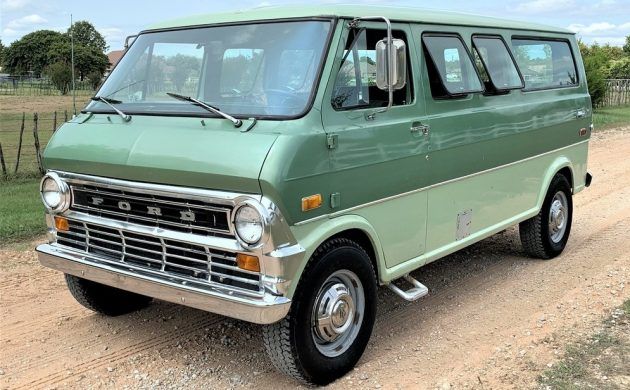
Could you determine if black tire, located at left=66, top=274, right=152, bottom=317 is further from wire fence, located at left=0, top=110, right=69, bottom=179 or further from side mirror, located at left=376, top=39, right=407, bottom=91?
wire fence, located at left=0, top=110, right=69, bottom=179

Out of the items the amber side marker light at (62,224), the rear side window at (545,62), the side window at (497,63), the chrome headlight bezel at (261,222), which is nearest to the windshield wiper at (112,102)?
the amber side marker light at (62,224)

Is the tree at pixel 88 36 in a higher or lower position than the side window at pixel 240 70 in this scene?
higher

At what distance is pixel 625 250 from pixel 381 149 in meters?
3.95

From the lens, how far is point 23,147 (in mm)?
14695

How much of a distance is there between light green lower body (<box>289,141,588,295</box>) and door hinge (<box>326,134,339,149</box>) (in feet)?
1.35

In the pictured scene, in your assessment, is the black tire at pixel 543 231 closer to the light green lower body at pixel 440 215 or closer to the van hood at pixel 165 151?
the light green lower body at pixel 440 215

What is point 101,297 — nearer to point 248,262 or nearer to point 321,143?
point 248,262

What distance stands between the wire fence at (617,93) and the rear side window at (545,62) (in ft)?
74.0

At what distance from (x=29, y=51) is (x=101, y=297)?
8004 cm

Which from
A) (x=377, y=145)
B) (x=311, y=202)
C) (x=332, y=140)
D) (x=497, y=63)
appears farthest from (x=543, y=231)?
(x=311, y=202)

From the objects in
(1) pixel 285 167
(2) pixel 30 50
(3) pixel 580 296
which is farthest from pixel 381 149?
(2) pixel 30 50

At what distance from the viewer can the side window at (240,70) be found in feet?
13.4

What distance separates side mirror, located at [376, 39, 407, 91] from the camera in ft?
12.9

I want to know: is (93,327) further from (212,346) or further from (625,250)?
(625,250)
